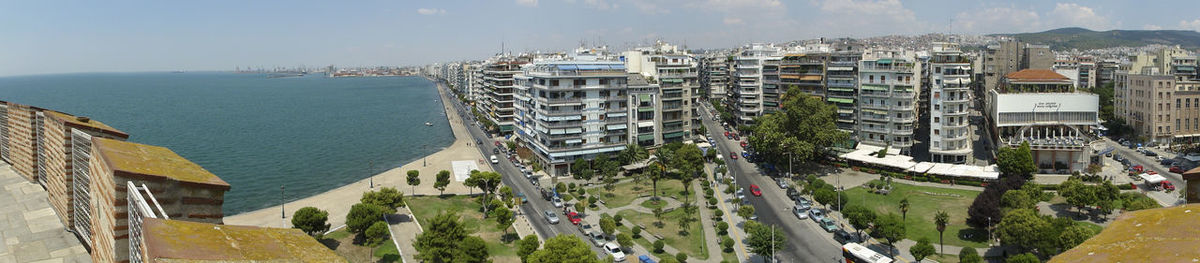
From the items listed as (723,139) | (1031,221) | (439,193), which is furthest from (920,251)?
(723,139)

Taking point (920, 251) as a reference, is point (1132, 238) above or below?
above

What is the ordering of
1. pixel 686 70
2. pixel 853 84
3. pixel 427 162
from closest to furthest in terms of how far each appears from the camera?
pixel 853 84 → pixel 427 162 → pixel 686 70

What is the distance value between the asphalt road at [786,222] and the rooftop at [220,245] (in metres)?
28.1

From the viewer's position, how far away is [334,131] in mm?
103750

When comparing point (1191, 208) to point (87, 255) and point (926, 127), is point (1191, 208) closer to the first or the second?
point (87, 255)

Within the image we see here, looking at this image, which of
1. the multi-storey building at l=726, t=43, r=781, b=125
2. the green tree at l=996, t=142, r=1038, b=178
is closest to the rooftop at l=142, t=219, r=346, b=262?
the green tree at l=996, t=142, r=1038, b=178

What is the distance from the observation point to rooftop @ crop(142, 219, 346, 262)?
7625mm

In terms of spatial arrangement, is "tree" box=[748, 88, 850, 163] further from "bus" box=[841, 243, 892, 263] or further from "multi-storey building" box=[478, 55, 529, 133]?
"multi-storey building" box=[478, 55, 529, 133]

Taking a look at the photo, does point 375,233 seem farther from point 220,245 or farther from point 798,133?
point 798,133

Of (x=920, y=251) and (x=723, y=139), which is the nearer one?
(x=920, y=251)

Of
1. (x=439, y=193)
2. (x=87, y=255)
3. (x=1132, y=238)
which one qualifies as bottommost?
(x=439, y=193)

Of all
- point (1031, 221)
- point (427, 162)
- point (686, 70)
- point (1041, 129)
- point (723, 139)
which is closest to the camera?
point (1031, 221)

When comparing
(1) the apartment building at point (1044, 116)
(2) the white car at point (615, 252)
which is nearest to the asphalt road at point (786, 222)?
(2) the white car at point (615, 252)

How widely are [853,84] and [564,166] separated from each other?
28258mm
